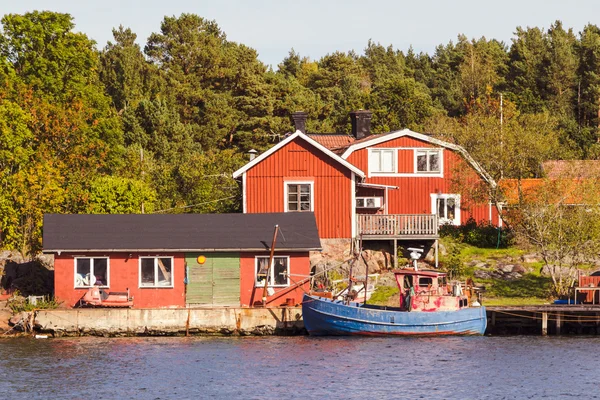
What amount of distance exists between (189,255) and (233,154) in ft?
144

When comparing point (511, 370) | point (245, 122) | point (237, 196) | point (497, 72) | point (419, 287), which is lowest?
point (511, 370)

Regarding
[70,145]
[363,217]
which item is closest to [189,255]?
[363,217]

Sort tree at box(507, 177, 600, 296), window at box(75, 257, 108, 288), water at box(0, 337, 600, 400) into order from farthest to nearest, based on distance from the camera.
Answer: tree at box(507, 177, 600, 296) < window at box(75, 257, 108, 288) < water at box(0, 337, 600, 400)

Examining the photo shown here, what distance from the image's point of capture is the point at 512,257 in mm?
56906

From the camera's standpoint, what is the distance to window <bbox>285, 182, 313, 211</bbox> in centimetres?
5706

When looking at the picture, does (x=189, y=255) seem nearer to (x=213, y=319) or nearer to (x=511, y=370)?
(x=213, y=319)

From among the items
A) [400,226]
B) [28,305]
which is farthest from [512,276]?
[28,305]

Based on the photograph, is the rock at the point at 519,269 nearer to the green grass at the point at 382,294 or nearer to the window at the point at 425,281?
the green grass at the point at 382,294

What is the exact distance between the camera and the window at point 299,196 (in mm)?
57062

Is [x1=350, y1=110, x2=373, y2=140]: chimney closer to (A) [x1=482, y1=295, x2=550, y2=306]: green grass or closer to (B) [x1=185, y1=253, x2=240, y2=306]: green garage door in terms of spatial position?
(A) [x1=482, y1=295, x2=550, y2=306]: green grass

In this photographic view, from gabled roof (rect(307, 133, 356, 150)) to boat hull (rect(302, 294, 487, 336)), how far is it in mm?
21386

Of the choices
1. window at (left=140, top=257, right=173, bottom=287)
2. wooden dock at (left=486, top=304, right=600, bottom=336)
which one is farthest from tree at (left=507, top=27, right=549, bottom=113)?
window at (left=140, top=257, right=173, bottom=287)

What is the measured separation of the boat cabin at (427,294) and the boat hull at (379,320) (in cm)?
28

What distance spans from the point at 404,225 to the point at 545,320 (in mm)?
11240
